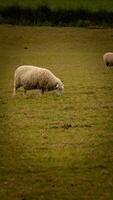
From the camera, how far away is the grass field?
8.79m

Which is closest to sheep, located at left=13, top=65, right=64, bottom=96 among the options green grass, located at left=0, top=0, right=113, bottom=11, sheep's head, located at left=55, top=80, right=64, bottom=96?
sheep's head, located at left=55, top=80, right=64, bottom=96

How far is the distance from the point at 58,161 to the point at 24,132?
2.29m

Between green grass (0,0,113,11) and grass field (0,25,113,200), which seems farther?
green grass (0,0,113,11)

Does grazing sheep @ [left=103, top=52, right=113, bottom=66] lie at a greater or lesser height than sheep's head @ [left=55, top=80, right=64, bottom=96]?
lesser

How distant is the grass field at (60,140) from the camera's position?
346 inches

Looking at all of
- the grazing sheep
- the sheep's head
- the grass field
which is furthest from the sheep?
the grazing sheep

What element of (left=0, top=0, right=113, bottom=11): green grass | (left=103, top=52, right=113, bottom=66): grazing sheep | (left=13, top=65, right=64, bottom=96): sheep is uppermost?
(left=13, top=65, right=64, bottom=96): sheep

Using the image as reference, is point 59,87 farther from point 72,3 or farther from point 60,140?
point 72,3

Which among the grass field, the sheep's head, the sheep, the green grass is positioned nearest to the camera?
the grass field

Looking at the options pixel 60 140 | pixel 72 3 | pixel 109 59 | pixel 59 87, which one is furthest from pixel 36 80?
pixel 72 3

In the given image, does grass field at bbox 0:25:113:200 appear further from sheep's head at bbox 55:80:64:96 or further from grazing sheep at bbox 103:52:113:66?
grazing sheep at bbox 103:52:113:66

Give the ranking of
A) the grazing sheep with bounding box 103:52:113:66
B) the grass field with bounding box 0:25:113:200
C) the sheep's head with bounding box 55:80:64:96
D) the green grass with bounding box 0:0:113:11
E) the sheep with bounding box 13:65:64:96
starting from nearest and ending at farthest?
the grass field with bounding box 0:25:113:200 < the sheep with bounding box 13:65:64:96 < the sheep's head with bounding box 55:80:64:96 < the grazing sheep with bounding box 103:52:113:66 < the green grass with bounding box 0:0:113:11

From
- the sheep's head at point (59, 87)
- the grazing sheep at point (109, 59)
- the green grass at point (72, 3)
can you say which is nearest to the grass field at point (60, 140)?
the sheep's head at point (59, 87)

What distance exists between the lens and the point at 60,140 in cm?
1159
